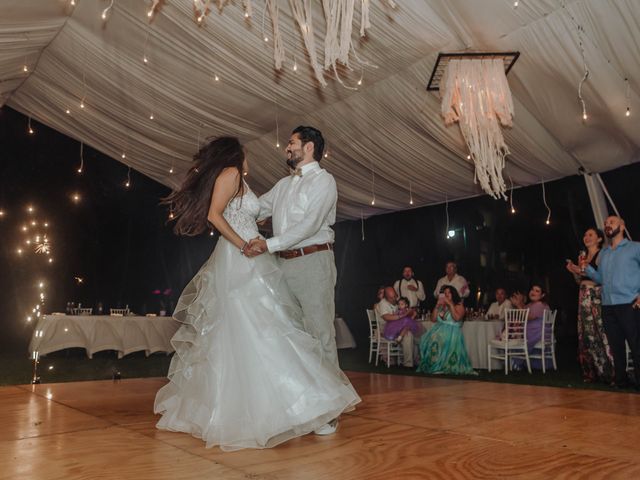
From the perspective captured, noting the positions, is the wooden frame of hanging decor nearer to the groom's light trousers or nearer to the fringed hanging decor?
the fringed hanging decor

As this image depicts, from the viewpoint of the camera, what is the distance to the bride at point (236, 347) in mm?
2020

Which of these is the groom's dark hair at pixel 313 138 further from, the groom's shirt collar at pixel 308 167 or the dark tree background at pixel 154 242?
the dark tree background at pixel 154 242

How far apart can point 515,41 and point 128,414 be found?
3.87 m

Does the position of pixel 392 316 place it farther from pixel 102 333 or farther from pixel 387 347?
pixel 102 333

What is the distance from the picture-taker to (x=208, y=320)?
7.47ft

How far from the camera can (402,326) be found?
6672mm

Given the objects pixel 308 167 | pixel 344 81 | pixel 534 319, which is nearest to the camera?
pixel 308 167

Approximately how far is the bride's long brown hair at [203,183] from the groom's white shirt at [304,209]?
23cm

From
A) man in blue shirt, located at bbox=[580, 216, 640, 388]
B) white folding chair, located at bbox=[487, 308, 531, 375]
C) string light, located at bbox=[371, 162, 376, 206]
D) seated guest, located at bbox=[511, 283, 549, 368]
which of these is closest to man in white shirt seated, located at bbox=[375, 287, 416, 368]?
white folding chair, located at bbox=[487, 308, 531, 375]

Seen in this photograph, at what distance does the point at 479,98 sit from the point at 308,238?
2772 mm

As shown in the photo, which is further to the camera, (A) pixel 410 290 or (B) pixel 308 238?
(A) pixel 410 290

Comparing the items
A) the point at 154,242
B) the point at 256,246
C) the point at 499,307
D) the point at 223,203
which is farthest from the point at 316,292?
the point at 154,242

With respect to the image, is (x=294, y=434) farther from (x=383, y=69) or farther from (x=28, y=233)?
(x=28, y=233)

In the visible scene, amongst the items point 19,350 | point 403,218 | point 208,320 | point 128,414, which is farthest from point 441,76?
point 19,350
